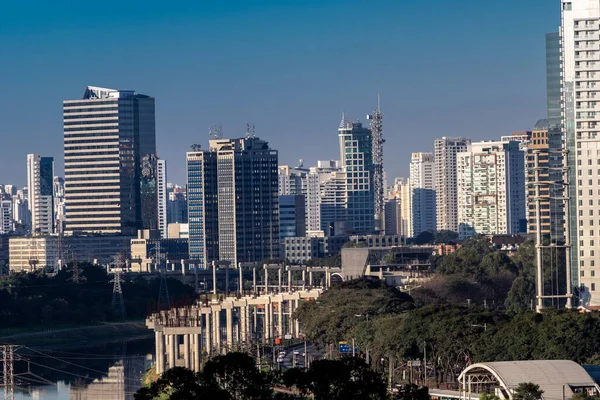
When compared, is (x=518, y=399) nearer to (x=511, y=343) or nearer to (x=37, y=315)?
(x=511, y=343)

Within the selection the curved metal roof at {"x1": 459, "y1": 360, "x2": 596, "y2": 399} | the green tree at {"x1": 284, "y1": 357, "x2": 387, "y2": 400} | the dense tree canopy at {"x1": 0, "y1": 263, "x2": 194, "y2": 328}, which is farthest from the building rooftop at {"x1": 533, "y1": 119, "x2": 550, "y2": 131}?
the green tree at {"x1": 284, "y1": 357, "x2": 387, "y2": 400}

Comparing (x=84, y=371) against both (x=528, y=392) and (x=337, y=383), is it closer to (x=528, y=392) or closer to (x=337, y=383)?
(x=528, y=392)

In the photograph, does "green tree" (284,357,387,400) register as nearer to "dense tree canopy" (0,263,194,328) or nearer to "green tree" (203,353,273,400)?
"green tree" (203,353,273,400)

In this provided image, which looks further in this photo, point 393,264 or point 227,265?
point 227,265

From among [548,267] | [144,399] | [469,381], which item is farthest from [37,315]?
[144,399]

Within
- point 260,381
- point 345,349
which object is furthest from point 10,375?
point 260,381

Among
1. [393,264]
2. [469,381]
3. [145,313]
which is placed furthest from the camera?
[393,264]
